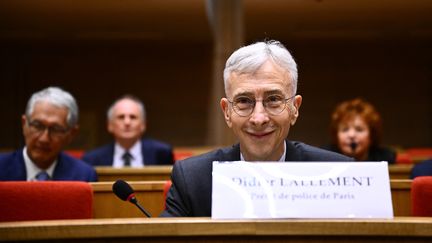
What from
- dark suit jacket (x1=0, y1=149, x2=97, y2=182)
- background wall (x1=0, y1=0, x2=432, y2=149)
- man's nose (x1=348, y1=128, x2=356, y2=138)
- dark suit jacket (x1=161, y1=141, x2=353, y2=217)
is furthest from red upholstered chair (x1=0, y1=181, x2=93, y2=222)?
background wall (x1=0, y1=0, x2=432, y2=149)

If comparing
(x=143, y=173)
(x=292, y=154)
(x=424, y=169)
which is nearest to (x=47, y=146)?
(x=143, y=173)

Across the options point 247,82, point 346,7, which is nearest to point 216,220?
point 247,82

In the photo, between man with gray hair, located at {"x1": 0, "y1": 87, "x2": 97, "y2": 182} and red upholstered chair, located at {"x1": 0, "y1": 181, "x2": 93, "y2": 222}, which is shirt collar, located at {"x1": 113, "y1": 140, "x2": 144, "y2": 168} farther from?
red upholstered chair, located at {"x1": 0, "y1": 181, "x2": 93, "y2": 222}

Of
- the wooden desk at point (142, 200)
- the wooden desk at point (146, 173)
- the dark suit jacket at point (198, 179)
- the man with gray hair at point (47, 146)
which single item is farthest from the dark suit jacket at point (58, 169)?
the dark suit jacket at point (198, 179)

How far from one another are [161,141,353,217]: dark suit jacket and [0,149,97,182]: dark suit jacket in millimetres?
1455

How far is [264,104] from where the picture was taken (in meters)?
2.18

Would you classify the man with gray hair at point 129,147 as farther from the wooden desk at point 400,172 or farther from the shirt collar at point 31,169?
the wooden desk at point 400,172

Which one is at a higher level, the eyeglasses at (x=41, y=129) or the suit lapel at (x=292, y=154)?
the eyeglasses at (x=41, y=129)

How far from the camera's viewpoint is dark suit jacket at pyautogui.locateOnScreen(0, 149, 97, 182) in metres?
3.45

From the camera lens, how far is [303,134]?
481 inches

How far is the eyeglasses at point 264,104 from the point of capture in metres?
2.17

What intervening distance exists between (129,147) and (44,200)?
3096 mm

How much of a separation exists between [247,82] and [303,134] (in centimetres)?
1022

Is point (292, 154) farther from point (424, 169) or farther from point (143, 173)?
point (143, 173)
